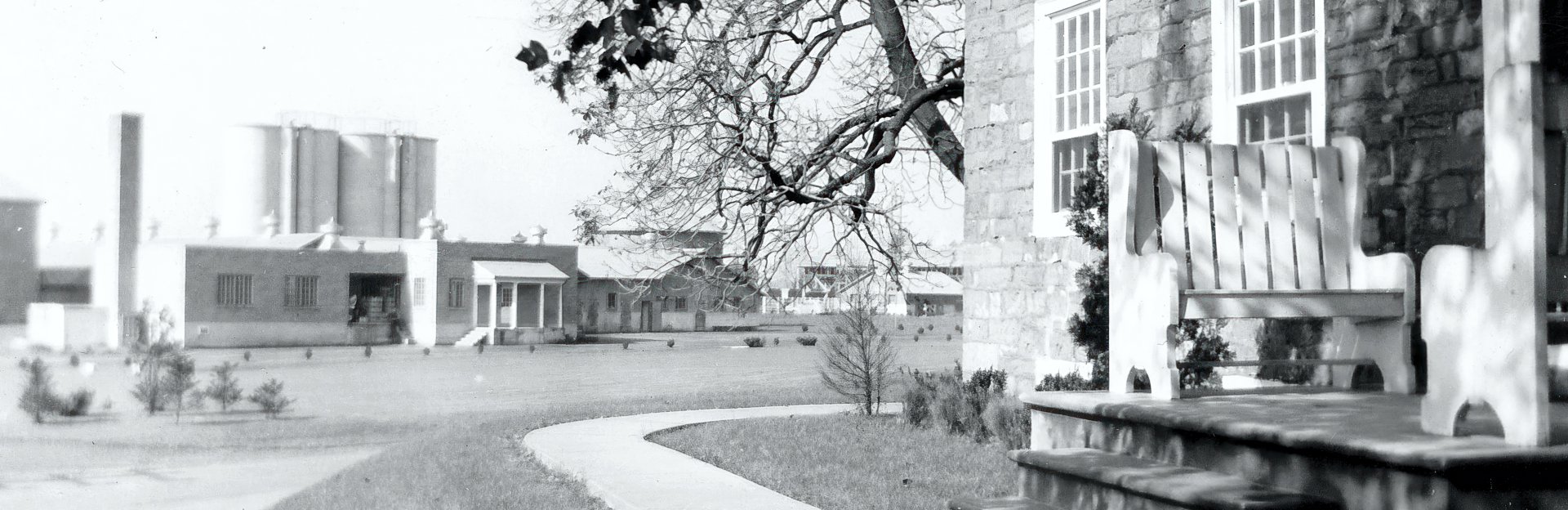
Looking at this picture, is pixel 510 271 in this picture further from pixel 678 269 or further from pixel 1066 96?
pixel 1066 96

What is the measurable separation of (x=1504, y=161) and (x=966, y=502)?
81.7 inches

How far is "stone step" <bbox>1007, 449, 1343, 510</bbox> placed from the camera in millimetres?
3230

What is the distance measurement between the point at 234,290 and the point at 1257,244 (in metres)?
12.4

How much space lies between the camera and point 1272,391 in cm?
504

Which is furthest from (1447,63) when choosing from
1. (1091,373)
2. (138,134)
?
(138,134)

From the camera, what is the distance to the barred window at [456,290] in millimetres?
19000

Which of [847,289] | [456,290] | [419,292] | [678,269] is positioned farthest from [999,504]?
[456,290]

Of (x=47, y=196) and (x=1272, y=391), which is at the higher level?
(x=47, y=196)

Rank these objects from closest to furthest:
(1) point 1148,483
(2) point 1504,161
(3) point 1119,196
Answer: (2) point 1504,161, (1) point 1148,483, (3) point 1119,196

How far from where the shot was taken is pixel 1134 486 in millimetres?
3590

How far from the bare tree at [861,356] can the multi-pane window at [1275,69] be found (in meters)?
6.00

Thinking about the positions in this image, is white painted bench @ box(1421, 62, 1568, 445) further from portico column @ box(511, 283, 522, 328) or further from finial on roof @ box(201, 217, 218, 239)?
portico column @ box(511, 283, 522, 328)

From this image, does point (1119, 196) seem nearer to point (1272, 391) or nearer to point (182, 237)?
point (1272, 391)

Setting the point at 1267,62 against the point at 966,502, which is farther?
the point at 1267,62
